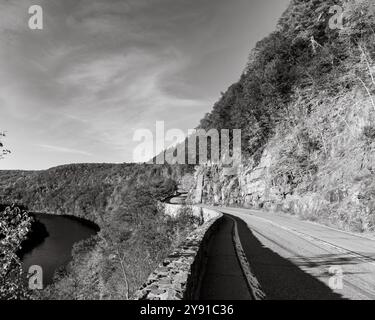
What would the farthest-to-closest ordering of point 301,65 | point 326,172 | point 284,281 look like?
point 301,65, point 326,172, point 284,281

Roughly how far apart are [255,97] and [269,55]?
5343mm

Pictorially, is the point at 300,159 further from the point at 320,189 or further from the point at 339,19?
the point at 339,19

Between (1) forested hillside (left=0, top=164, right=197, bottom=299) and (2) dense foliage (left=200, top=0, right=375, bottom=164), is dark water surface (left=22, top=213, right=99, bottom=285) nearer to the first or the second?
(1) forested hillside (left=0, top=164, right=197, bottom=299)

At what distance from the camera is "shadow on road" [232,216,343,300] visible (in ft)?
18.9

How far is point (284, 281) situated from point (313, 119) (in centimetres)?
2225

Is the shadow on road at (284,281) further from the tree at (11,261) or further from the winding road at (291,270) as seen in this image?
the tree at (11,261)

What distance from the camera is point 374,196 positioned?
48.0ft

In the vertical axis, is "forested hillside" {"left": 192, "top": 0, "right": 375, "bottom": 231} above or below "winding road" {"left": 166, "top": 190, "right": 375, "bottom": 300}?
above

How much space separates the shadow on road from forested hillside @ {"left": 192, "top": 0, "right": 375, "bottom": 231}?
818 cm

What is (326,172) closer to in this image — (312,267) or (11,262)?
(312,267)

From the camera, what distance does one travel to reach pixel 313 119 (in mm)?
25953

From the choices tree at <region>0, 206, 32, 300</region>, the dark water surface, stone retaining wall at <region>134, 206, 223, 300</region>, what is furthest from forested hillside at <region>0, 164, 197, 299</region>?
stone retaining wall at <region>134, 206, 223, 300</region>

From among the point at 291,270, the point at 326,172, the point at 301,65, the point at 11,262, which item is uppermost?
the point at 301,65

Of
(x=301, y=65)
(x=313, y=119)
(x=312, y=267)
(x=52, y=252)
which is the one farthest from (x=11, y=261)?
(x=52, y=252)
